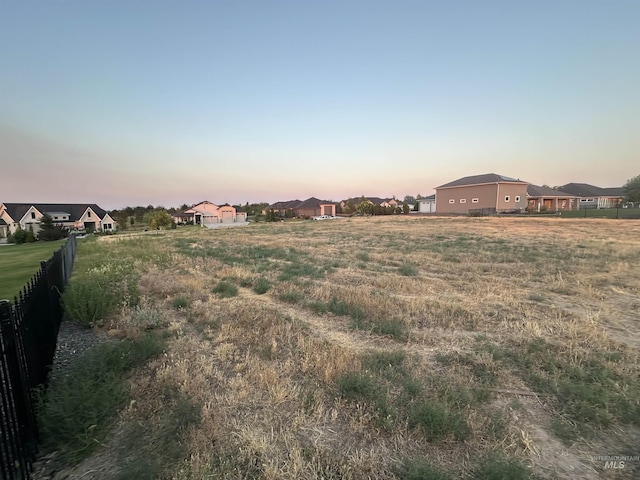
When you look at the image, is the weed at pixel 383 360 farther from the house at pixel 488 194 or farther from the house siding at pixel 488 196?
the house siding at pixel 488 196

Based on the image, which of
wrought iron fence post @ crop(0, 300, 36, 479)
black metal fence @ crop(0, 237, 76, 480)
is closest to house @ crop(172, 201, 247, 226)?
black metal fence @ crop(0, 237, 76, 480)

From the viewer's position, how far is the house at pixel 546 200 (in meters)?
51.2

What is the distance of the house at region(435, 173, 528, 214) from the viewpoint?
155 feet

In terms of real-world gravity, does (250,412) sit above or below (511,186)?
below

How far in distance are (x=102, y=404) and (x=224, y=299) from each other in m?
4.89

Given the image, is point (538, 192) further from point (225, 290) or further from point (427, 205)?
point (225, 290)

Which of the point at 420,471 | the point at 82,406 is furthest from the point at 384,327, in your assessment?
the point at 82,406

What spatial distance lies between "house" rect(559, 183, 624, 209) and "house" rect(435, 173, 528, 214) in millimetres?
27572

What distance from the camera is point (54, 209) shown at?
181 feet

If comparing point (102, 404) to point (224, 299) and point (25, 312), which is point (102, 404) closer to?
point (25, 312)

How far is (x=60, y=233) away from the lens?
125 feet

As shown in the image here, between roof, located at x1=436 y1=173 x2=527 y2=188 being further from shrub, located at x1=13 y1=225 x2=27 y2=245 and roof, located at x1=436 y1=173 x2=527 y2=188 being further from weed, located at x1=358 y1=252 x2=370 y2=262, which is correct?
shrub, located at x1=13 y1=225 x2=27 y2=245

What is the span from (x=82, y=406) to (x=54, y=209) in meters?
71.5

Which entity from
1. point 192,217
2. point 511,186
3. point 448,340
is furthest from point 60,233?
point 511,186
